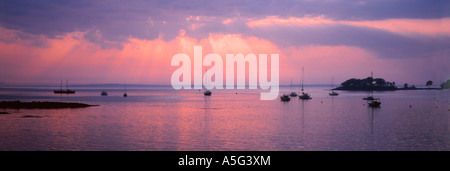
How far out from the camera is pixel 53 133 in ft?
124

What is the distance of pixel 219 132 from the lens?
4072 cm

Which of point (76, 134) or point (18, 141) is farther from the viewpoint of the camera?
A: point (76, 134)
